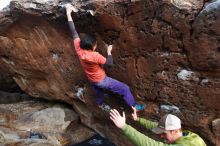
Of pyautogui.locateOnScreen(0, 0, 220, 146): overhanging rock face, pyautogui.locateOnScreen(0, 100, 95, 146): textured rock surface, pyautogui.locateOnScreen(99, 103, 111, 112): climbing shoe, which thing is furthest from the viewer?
pyautogui.locateOnScreen(0, 100, 95, 146): textured rock surface

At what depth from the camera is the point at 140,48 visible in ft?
25.1

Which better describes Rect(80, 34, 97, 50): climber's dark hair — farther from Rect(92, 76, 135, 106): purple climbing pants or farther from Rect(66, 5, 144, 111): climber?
Rect(92, 76, 135, 106): purple climbing pants

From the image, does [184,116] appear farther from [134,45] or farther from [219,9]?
[219,9]

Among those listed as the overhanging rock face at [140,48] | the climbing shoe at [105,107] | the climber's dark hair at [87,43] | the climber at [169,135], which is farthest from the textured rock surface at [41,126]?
the climber at [169,135]

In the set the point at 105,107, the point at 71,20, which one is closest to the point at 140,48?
the point at 71,20

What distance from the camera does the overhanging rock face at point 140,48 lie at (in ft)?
23.1

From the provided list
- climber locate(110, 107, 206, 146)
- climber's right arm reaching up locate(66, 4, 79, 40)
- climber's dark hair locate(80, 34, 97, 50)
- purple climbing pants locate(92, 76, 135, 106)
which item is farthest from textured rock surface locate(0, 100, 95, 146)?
climber locate(110, 107, 206, 146)

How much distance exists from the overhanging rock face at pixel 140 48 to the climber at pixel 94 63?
13.6 inches

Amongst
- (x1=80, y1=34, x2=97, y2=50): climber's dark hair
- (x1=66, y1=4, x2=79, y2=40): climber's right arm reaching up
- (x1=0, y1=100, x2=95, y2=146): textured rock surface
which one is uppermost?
(x1=66, y1=4, x2=79, y2=40): climber's right arm reaching up

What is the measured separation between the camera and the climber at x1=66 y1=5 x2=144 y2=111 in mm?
7219

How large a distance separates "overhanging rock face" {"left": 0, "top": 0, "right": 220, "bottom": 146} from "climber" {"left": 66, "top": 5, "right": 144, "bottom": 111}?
1.14 feet

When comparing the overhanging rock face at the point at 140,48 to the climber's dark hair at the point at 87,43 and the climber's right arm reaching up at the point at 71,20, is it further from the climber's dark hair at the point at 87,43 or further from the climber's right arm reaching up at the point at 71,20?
the climber's dark hair at the point at 87,43

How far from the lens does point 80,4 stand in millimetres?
7977

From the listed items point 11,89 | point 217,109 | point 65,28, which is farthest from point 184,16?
point 11,89
